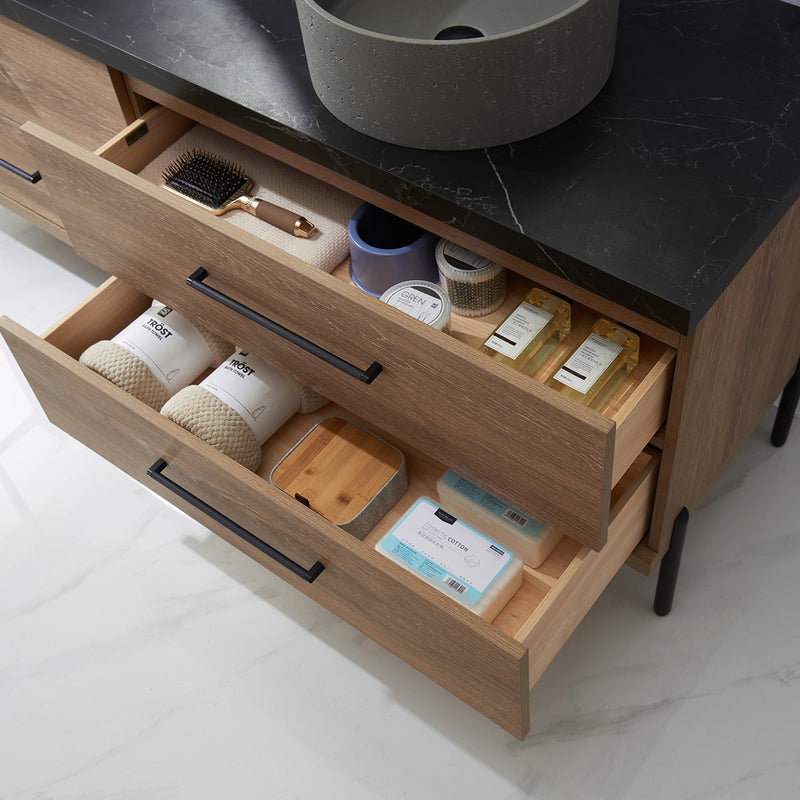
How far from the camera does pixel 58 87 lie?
1.42m

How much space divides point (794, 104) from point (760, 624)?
2.35 ft

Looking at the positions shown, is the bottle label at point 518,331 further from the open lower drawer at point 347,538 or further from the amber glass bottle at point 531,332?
the open lower drawer at point 347,538

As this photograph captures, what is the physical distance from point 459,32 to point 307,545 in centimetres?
Answer: 58

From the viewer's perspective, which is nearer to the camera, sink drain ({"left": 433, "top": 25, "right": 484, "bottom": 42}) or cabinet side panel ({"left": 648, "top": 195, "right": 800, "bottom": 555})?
cabinet side panel ({"left": 648, "top": 195, "right": 800, "bottom": 555})

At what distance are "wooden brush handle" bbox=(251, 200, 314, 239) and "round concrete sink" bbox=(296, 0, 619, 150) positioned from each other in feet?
0.54

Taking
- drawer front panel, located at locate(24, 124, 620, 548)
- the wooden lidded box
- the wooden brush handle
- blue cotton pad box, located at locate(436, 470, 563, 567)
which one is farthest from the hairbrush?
blue cotton pad box, located at locate(436, 470, 563, 567)

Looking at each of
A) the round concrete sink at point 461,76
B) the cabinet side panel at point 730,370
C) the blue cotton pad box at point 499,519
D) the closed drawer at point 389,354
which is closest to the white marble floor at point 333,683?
the cabinet side panel at point 730,370

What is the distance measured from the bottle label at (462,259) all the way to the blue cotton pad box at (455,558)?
27 centimetres

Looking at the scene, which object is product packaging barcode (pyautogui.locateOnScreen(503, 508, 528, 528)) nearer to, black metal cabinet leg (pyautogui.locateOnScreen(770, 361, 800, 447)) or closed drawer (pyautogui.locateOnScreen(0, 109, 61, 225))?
black metal cabinet leg (pyautogui.locateOnScreen(770, 361, 800, 447))

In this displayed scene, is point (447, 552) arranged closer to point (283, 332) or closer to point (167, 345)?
point (283, 332)

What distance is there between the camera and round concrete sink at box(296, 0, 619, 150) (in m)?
0.97

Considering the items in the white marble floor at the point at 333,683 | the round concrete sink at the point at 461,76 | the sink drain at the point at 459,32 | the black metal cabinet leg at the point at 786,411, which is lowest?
the white marble floor at the point at 333,683

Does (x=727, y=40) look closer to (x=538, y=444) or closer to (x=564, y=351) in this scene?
(x=564, y=351)

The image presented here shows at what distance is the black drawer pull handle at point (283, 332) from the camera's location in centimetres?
105
